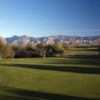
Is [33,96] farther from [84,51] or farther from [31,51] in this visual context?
[84,51]

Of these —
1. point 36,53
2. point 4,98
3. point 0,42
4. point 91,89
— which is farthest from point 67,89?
point 36,53

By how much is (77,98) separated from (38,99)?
1721 millimetres

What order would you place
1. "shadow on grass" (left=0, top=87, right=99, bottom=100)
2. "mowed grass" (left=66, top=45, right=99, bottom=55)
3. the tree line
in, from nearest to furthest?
1. "shadow on grass" (left=0, top=87, right=99, bottom=100)
2. the tree line
3. "mowed grass" (left=66, top=45, right=99, bottom=55)

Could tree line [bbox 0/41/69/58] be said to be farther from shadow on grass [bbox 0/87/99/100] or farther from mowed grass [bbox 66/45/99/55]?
shadow on grass [bbox 0/87/99/100]

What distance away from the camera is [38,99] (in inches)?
225

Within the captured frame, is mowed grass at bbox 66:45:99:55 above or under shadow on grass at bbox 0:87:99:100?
under

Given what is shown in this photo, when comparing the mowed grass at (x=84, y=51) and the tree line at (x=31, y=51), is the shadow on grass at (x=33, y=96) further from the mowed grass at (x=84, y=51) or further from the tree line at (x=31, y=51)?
the mowed grass at (x=84, y=51)

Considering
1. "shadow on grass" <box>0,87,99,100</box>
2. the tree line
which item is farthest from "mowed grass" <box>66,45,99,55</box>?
"shadow on grass" <box>0,87,99,100</box>

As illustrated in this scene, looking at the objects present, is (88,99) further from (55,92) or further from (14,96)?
(14,96)

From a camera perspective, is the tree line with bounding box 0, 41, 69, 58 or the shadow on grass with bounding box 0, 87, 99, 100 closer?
the shadow on grass with bounding box 0, 87, 99, 100

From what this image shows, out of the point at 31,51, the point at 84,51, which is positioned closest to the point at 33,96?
the point at 31,51

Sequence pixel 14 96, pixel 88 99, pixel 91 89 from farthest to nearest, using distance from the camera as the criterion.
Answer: pixel 91 89 → pixel 14 96 → pixel 88 99

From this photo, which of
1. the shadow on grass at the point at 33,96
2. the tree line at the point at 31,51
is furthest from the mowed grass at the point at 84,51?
the shadow on grass at the point at 33,96

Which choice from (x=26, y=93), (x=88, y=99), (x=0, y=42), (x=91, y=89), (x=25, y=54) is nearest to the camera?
(x=88, y=99)
